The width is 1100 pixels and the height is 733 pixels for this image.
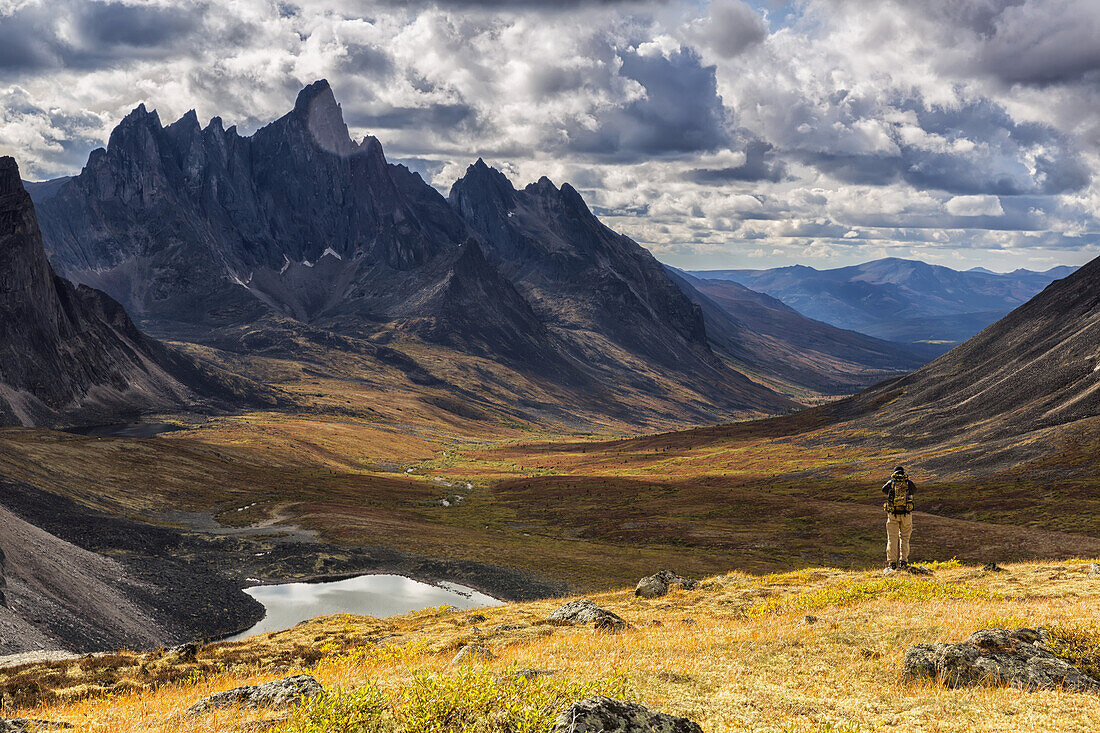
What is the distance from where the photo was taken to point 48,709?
1772 centimetres

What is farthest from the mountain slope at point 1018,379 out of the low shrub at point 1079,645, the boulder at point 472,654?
the boulder at point 472,654

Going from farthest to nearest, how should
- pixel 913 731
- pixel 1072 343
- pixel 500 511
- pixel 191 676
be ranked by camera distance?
1. pixel 1072 343
2. pixel 500 511
3. pixel 191 676
4. pixel 913 731

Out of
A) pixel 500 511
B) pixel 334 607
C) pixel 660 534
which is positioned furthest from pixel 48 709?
pixel 500 511

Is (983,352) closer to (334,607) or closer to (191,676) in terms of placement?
(334,607)

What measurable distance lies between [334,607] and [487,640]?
33.8 m

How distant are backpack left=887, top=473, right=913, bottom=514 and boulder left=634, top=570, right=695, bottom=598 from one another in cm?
1057

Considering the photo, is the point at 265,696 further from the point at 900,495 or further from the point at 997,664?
the point at 900,495

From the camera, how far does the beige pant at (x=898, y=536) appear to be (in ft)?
104

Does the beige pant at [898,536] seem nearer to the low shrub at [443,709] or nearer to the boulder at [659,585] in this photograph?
the boulder at [659,585]

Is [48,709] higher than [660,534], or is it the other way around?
[48,709]

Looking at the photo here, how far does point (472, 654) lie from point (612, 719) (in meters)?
11.7

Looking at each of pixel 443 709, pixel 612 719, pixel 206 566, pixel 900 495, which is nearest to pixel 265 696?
pixel 443 709

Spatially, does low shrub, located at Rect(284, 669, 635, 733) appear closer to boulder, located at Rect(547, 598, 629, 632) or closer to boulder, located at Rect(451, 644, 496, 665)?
boulder, located at Rect(451, 644, 496, 665)

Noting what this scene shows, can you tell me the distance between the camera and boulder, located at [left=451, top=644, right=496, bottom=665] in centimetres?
1959
